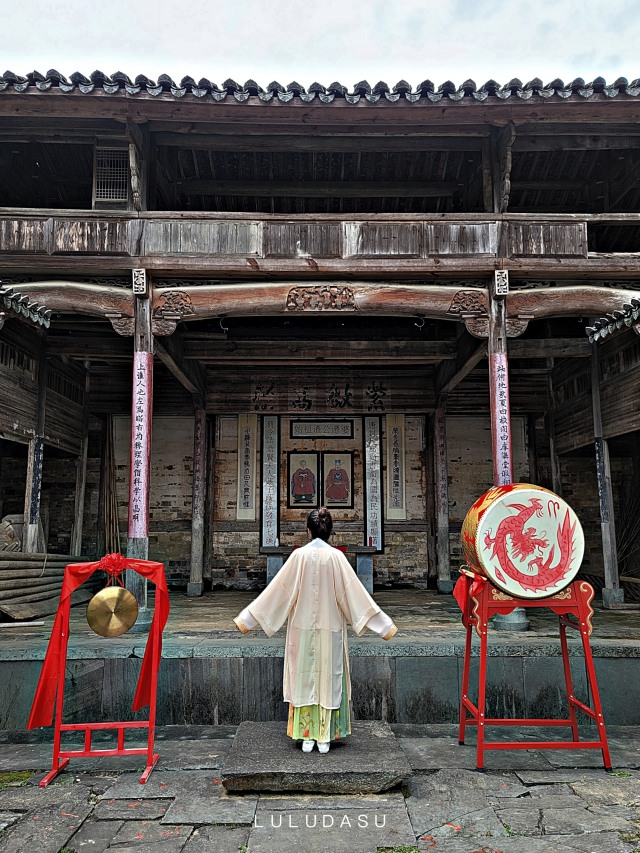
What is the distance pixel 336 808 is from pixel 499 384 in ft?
14.7

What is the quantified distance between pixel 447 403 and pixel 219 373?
3961 mm

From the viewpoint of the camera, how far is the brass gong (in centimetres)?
441

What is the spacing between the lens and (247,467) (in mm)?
10859

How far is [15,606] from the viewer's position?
6.92 m

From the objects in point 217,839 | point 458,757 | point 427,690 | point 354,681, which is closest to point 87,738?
point 217,839

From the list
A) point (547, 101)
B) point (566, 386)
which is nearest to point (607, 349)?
point (566, 386)

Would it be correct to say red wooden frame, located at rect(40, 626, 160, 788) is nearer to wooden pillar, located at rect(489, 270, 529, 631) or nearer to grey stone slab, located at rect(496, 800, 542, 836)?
grey stone slab, located at rect(496, 800, 542, 836)

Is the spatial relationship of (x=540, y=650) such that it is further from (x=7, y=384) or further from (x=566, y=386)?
(x=7, y=384)

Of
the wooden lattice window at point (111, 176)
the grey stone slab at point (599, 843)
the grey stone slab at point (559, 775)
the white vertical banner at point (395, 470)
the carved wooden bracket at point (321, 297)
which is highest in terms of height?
the wooden lattice window at point (111, 176)

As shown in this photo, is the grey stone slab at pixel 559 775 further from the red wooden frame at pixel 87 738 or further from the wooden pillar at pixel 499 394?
the wooden pillar at pixel 499 394

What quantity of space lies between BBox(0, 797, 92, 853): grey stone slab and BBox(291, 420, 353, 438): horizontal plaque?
751cm

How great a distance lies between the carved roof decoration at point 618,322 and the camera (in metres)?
6.32

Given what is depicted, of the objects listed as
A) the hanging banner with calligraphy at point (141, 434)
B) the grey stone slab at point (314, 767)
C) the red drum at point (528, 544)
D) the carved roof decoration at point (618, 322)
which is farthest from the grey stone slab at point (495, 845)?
the carved roof decoration at point (618, 322)

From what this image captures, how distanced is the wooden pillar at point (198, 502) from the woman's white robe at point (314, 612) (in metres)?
5.91
